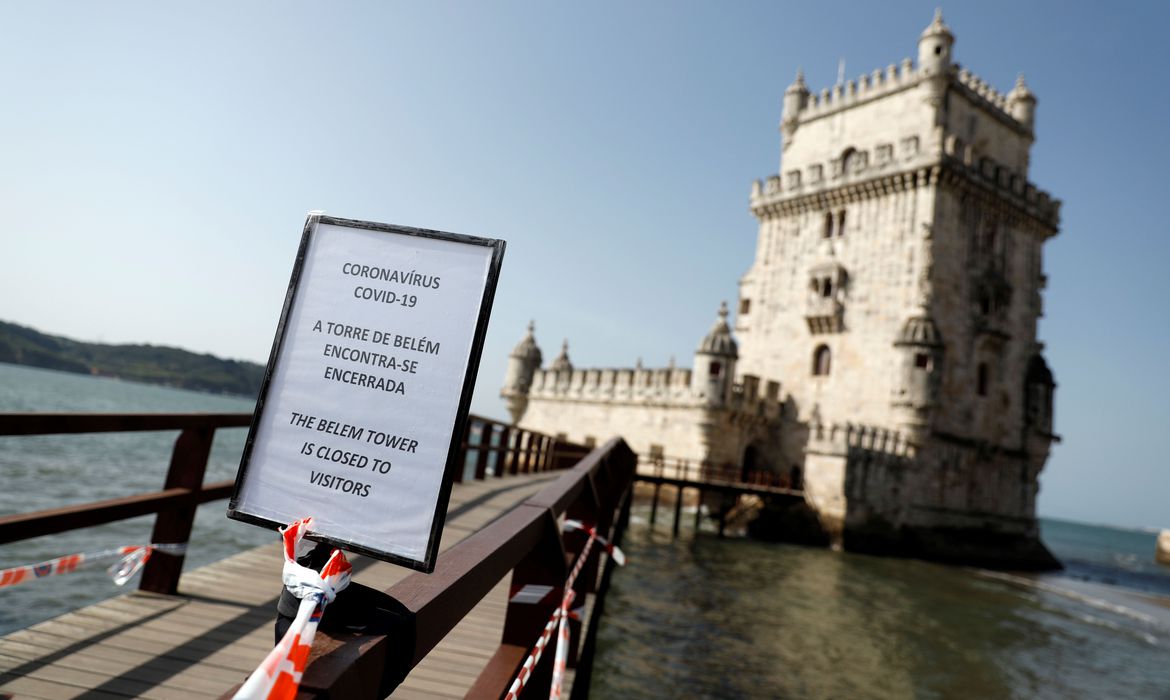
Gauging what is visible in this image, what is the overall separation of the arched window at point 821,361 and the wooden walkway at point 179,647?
23.9 m

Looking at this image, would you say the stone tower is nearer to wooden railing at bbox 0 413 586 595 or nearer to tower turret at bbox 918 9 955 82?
tower turret at bbox 918 9 955 82

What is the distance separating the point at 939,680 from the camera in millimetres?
→ 9031

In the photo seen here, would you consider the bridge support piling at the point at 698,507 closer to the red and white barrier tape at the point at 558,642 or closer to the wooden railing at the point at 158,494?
the red and white barrier tape at the point at 558,642

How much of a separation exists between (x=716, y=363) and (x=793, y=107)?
14.1 metres

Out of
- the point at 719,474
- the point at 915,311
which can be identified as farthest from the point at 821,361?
the point at 719,474

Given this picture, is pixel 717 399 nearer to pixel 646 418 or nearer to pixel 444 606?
pixel 646 418

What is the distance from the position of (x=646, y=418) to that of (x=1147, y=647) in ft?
58.5

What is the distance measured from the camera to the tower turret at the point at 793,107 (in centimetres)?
3086

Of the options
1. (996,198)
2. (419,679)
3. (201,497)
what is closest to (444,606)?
(419,679)

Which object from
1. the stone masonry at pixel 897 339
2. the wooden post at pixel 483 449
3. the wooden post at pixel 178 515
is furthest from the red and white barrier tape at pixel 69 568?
the stone masonry at pixel 897 339

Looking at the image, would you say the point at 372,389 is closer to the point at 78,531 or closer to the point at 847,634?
the point at 847,634

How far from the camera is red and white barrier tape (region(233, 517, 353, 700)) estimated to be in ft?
3.67

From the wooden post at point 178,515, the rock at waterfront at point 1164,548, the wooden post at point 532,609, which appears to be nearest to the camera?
the wooden post at point 532,609

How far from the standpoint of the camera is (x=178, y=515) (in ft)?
13.3
